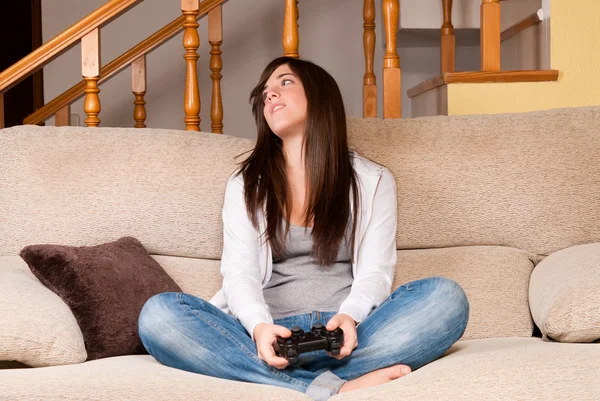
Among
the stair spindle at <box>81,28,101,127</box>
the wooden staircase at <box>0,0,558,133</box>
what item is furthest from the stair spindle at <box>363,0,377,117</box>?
the stair spindle at <box>81,28,101,127</box>

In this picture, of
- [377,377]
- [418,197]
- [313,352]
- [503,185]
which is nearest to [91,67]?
[418,197]

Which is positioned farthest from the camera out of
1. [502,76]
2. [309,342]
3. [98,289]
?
[502,76]

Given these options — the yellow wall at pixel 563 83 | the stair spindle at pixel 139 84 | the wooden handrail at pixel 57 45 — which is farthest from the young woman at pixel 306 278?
the stair spindle at pixel 139 84

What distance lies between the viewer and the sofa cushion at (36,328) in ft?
5.16

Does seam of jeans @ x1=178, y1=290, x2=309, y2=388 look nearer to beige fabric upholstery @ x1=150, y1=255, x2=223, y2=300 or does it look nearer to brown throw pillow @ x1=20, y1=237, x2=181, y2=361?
brown throw pillow @ x1=20, y1=237, x2=181, y2=361

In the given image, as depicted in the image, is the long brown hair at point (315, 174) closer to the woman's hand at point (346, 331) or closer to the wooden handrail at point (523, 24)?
the woman's hand at point (346, 331)

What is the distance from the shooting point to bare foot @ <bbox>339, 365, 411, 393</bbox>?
4.96ft

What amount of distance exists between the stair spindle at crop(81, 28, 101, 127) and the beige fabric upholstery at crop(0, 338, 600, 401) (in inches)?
61.4

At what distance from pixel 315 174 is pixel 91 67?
3.92 feet

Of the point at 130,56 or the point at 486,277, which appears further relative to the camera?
the point at 130,56

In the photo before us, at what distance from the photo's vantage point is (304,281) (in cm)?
186

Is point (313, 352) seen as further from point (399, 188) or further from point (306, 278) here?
point (399, 188)

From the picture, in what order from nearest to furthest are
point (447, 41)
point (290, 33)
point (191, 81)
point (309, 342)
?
point (309, 342) → point (290, 33) → point (191, 81) → point (447, 41)

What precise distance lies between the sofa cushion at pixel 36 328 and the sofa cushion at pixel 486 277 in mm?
800
